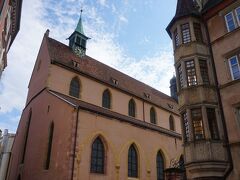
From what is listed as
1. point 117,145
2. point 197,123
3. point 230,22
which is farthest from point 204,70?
point 117,145

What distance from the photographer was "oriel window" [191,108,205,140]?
11914 mm

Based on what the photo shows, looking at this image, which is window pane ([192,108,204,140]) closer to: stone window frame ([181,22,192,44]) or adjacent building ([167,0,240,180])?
adjacent building ([167,0,240,180])

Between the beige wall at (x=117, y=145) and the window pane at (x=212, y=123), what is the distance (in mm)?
7632

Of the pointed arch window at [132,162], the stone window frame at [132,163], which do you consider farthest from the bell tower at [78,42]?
the pointed arch window at [132,162]

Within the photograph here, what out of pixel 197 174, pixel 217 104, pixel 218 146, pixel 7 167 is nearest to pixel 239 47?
pixel 217 104

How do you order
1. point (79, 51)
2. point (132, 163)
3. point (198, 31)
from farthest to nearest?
point (79, 51), point (132, 163), point (198, 31)

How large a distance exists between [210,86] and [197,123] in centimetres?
213

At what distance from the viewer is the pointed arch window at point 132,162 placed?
1795 cm

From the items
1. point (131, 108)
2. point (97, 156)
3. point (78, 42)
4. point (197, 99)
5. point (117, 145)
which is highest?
point (78, 42)

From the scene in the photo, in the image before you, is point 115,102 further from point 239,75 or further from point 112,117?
point 239,75

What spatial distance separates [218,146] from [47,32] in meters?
19.5

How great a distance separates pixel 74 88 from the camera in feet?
68.0

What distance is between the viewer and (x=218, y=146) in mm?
11328

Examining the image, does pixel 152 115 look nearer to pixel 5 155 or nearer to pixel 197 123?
pixel 197 123
